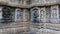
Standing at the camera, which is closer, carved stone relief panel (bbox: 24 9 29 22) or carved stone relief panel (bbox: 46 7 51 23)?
carved stone relief panel (bbox: 46 7 51 23)

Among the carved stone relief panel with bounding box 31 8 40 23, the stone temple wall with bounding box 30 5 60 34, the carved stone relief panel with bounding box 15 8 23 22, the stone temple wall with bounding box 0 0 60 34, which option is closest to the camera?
the stone temple wall with bounding box 30 5 60 34

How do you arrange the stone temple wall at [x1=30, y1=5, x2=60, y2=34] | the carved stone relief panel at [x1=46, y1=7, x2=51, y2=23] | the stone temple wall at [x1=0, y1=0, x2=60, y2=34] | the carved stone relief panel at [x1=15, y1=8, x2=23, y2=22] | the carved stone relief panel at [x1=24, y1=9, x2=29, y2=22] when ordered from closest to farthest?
the stone temple wall at [x1=30, y1=5, x2=60, y2=34]
the stone temple wall at [x1=0, y1=0, x2=60, y2=34]
the carved stone relief panel at [x1=46, y1=7, x2=51, y2=23]
the carved stone relief panel at [x1=15, y1=8, x2=23, y2=22]
the carved stone relief panel at [x1=24, y1=9, x2=29, y2=22]

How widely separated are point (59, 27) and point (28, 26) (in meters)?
1.98

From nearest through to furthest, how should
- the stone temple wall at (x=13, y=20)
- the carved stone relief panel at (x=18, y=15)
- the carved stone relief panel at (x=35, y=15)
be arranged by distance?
the stone temple wall at (x=13, y=20), the carved stone relief panel at (x=35, y=15), the carved stone relief panel at (x=18, y=15)

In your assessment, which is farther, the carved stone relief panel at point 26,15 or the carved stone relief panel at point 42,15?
the carved stone relief panel at point 26,15

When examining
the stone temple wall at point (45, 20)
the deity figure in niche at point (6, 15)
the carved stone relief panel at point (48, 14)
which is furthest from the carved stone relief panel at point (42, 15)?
the deity figure in niche at point (6, 15)

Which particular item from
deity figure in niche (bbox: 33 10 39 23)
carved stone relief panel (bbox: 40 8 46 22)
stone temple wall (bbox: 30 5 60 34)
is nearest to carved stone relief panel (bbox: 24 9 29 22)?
stone temple wall (bbox: 30 5 60 34)

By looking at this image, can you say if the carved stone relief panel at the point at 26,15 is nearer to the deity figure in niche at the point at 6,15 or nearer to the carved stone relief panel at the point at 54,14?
Answer: the deity figure in niche at the point at 6,15

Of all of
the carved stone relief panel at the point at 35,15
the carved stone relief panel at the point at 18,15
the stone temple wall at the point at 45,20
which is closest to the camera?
the stone temple wall at the point at 45,20

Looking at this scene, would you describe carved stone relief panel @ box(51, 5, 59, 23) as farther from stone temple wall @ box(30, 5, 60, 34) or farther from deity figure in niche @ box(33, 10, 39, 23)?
deity figure in niche @ box(33, 10, 39, 23)

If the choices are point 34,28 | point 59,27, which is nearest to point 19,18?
point 34,28

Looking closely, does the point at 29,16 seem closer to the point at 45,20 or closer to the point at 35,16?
the point at 35,16

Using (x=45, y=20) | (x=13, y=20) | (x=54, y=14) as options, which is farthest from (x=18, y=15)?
(x=54, y=14)

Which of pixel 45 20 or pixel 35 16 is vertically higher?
pixel 35 16
